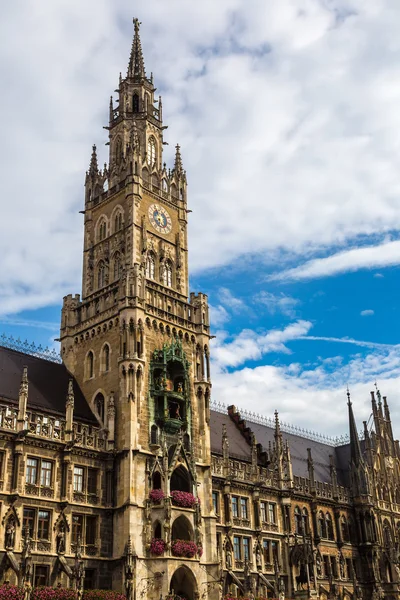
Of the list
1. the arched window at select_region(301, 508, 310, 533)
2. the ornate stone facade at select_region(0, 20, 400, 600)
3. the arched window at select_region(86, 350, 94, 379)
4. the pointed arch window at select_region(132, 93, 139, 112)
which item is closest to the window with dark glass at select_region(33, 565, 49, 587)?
the ornate stone facade at select_region(0, 20, 400, 600)

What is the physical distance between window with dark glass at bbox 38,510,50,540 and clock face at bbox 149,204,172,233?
82.2 feet

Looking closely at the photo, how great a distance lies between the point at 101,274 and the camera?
→ 59031 millimetres

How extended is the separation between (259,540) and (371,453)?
23.3 m

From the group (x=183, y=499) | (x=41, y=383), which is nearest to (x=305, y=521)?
(x=183, y=499)

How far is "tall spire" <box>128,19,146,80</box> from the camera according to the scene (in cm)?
6800

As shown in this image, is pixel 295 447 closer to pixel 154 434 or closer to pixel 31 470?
pixel 154 434

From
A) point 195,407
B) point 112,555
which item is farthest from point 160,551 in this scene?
point 195,407

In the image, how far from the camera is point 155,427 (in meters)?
51.1

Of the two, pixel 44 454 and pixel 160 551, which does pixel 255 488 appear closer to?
pixel 160 551

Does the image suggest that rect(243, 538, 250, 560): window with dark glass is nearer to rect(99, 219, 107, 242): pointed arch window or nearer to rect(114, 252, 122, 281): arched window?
rect(114, 252, 122, 281): arched window

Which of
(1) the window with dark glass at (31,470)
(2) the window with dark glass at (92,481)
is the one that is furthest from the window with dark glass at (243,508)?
(1) the window with dark glass at (31,470)

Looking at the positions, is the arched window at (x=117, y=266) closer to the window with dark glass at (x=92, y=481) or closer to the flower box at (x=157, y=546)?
the window with dark glass at (x=92, y=481)

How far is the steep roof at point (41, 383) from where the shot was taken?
49.2m

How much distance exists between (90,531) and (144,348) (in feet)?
42.4
